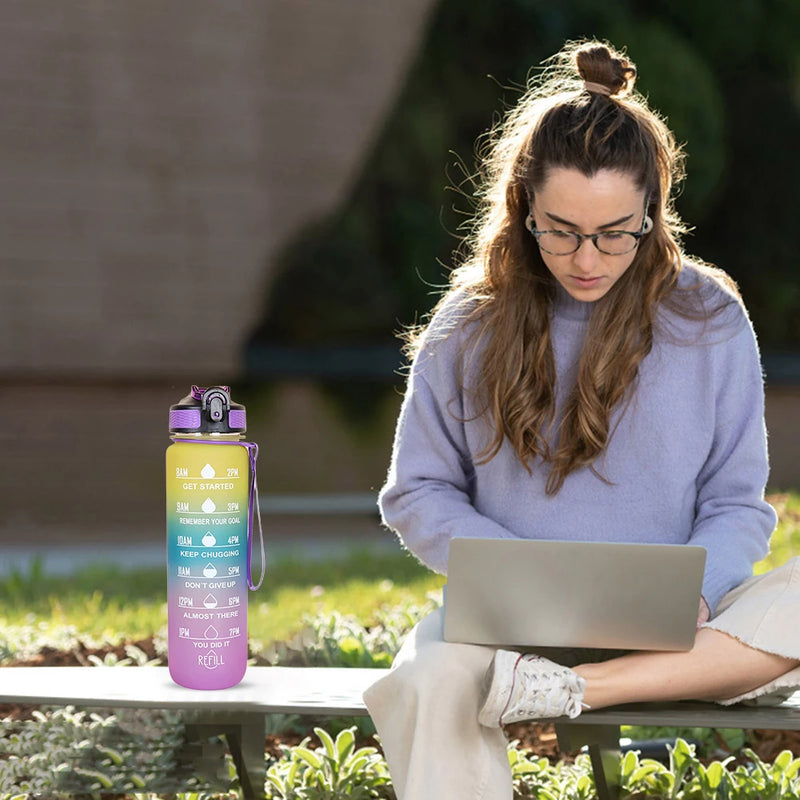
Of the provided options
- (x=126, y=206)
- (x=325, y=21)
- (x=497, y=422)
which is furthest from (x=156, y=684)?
(x=325, y=21)

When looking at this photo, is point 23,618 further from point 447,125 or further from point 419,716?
point 447,125

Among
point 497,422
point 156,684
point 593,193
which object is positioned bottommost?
point 156,684

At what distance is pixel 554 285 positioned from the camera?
2.98 m

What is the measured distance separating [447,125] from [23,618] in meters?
8.88

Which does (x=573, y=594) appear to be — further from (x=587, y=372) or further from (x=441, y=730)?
(x=587, y=372)

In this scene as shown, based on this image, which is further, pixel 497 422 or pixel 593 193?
pixel 497 422

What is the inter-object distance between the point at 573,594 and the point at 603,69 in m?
1.14

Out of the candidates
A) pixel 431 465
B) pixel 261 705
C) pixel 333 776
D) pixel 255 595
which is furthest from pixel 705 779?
pixel 255 595

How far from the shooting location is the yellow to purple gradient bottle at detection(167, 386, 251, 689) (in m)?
2.48

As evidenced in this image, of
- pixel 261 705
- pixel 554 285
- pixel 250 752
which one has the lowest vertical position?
pixel 250 752

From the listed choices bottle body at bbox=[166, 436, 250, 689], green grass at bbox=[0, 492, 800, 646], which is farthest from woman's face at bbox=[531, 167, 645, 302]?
green grass at bbox=[0, 492, 800, 646]

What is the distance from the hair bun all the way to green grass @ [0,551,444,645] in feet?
6.67

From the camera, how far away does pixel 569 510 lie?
287 cm

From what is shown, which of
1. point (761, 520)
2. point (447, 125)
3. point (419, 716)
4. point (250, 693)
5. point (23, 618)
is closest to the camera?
point (419, 716)
